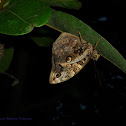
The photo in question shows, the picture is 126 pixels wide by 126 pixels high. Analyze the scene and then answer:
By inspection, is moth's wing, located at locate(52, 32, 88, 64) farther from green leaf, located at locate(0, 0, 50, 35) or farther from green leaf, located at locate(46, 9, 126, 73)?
green leaf, located at locate(0, 0, 50, 35)

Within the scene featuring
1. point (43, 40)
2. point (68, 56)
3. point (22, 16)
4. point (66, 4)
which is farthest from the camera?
point (43, 40)

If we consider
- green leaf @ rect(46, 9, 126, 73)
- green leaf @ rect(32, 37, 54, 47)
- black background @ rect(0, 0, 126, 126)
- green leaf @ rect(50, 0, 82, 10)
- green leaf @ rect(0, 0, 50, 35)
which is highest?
green leaf @ rect(0, 0, 50, 35)

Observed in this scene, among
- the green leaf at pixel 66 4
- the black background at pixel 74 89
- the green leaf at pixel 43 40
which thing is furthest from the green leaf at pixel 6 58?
the green leaf at pixel 66 4

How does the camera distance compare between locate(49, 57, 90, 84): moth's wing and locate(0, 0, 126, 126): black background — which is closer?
locate(49, 57, 90, 84): moth's wing

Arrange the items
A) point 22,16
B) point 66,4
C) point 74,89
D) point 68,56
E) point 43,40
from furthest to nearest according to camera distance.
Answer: point 74,89 → point 43,40 → point 66,4 → point 68,56 → point 22,16

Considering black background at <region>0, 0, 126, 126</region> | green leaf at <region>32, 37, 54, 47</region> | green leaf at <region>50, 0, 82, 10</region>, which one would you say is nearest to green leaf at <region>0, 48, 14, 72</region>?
green leaf at <region>32, 37, 54, 47</region>

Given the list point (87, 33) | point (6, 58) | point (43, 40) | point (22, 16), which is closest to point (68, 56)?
point (87, 33)

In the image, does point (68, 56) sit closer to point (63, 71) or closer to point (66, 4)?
point (63, 71)

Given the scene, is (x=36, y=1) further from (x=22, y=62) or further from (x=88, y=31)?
(x=22, y=62)

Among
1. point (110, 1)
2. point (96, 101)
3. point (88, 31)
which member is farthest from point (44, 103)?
point (88, 31)
